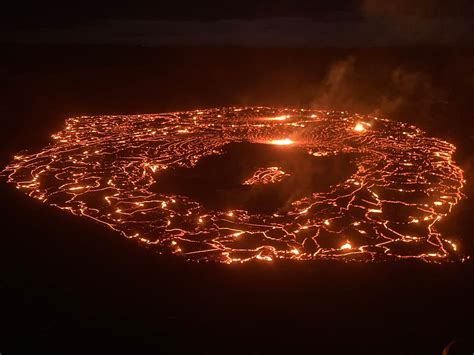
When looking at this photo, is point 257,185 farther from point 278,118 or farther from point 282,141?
point 278,118

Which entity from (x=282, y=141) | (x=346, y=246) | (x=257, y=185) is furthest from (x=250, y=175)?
(x=346, y=246)

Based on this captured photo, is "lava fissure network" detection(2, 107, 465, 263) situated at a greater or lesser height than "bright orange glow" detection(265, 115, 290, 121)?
lesser

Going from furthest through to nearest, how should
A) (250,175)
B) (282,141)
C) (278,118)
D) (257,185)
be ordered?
(278,118) < (282,141) < (250,175) < (257,185)

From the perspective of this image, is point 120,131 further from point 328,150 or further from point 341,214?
point 341,214

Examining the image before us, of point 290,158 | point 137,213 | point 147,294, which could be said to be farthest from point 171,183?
point 147,294

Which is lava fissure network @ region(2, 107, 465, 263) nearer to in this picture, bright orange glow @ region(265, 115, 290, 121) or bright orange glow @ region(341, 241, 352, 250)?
bright orange glow @ region(341, 241, 352, 250)

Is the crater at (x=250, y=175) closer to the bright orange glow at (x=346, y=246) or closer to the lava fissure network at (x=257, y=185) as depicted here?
the lava fissure network at (x=257, y=185)

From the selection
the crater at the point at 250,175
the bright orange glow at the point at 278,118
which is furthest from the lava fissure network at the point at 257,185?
the bright orange glow at the point at 278,118

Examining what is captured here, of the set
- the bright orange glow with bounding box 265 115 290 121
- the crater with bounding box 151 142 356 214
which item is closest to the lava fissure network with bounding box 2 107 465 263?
the crater with bounding box 151 142 356 214


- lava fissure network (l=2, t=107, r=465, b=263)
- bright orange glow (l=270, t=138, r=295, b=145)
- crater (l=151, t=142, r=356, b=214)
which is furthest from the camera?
bright orange glow (l=270, t=138, r=295, b=145)

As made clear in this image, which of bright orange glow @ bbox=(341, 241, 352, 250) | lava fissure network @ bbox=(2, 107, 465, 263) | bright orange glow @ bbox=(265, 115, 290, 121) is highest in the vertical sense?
bright orange glow @ bbox=(265, 115, 290, 121)
